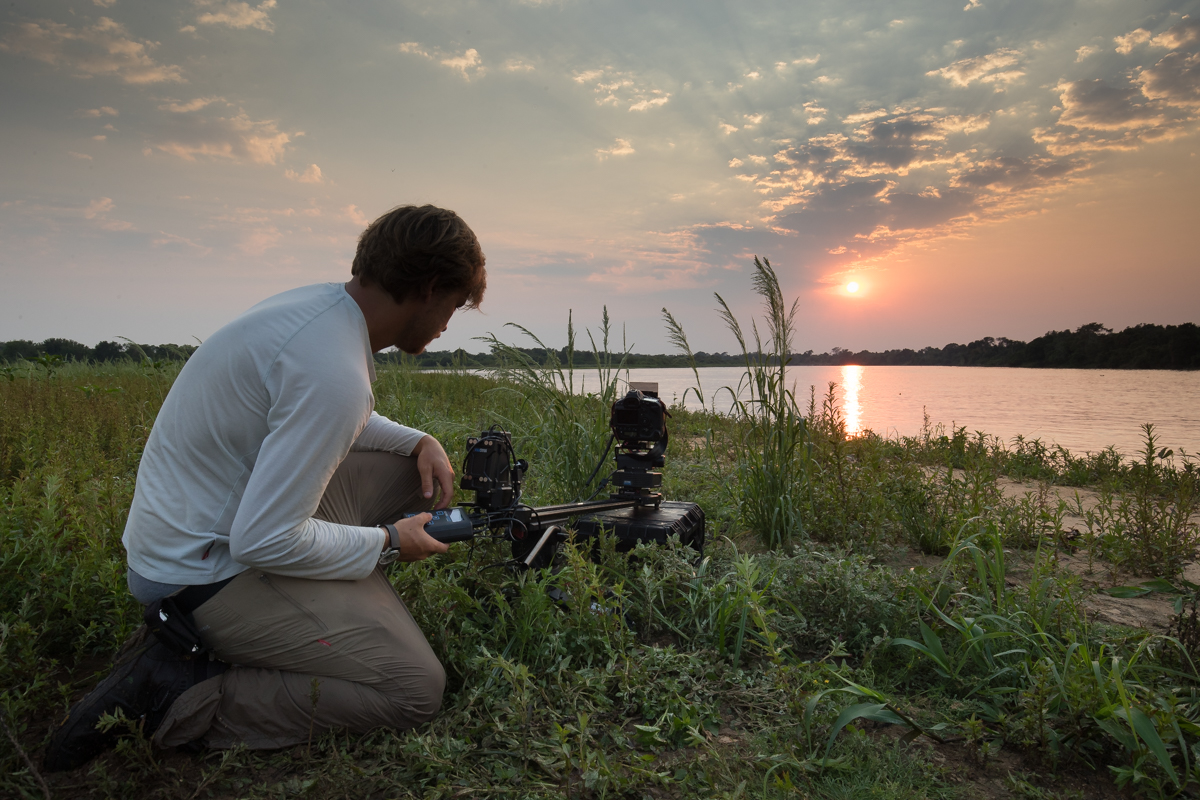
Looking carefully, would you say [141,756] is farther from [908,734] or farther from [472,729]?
[908,734]

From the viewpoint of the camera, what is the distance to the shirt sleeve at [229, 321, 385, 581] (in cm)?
158

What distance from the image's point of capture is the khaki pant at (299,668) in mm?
1748

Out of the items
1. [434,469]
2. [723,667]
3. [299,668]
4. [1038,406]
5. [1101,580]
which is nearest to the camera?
[299,668]

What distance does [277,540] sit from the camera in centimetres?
160

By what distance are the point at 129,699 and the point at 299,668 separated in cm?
44

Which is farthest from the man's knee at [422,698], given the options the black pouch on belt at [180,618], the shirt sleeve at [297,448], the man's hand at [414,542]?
the black pouch on belt at [180,618]

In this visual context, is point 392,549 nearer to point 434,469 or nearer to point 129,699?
point 434,469

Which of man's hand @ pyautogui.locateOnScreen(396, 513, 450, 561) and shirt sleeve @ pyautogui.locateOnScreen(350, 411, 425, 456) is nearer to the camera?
man's hand @ pyautogui.locateOnScreen(396, 513, 450, 561)

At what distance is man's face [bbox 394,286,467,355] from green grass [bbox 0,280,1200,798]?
0.97 m

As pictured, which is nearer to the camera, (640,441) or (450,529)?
(450,529)

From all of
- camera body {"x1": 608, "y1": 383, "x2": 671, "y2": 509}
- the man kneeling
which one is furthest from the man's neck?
camera body {"x1": 608, "y1": 383, "x2": 671, "y2": 509}

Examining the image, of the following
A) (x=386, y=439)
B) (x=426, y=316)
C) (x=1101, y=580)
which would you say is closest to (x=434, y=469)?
(x=386, y=439)

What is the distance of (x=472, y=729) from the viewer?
180 cm

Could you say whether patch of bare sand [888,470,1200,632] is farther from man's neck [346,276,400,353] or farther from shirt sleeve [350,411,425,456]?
man's neck [346,276,400,353]
